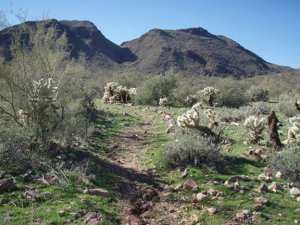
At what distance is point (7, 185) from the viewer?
673 centimetres

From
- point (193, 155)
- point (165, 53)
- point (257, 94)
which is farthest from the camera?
point (165, 53)

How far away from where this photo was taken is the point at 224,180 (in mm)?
7930

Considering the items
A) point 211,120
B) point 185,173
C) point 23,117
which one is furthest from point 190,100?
point 185,173

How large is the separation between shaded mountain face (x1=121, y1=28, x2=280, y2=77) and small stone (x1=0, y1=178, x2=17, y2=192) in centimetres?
6655

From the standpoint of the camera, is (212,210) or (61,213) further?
(212,210)

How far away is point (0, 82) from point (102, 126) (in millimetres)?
4345

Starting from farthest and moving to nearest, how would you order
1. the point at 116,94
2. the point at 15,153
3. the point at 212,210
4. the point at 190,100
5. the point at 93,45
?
the point at 93,45
the point at 116,94
the point at 190,100
the point at 15,153
the point at 212,210

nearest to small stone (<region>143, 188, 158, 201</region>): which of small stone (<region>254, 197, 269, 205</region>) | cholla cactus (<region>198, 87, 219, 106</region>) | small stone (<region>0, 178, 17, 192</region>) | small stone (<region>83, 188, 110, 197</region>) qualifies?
small stone (<region>83, 188, 110, 197</region>)

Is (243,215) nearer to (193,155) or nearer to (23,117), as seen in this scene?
(193,155)

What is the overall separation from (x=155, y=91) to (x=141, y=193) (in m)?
17.1

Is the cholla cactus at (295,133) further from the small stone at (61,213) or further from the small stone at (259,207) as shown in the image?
the small stone at (61,213)

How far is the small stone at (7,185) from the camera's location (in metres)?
6.70

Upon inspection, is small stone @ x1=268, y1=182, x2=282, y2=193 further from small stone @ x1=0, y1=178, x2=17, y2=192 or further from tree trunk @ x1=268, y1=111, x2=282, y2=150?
small stone @ x1=0, y1=178, x2=17, y2=192

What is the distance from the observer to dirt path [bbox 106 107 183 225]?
646 centimetres
